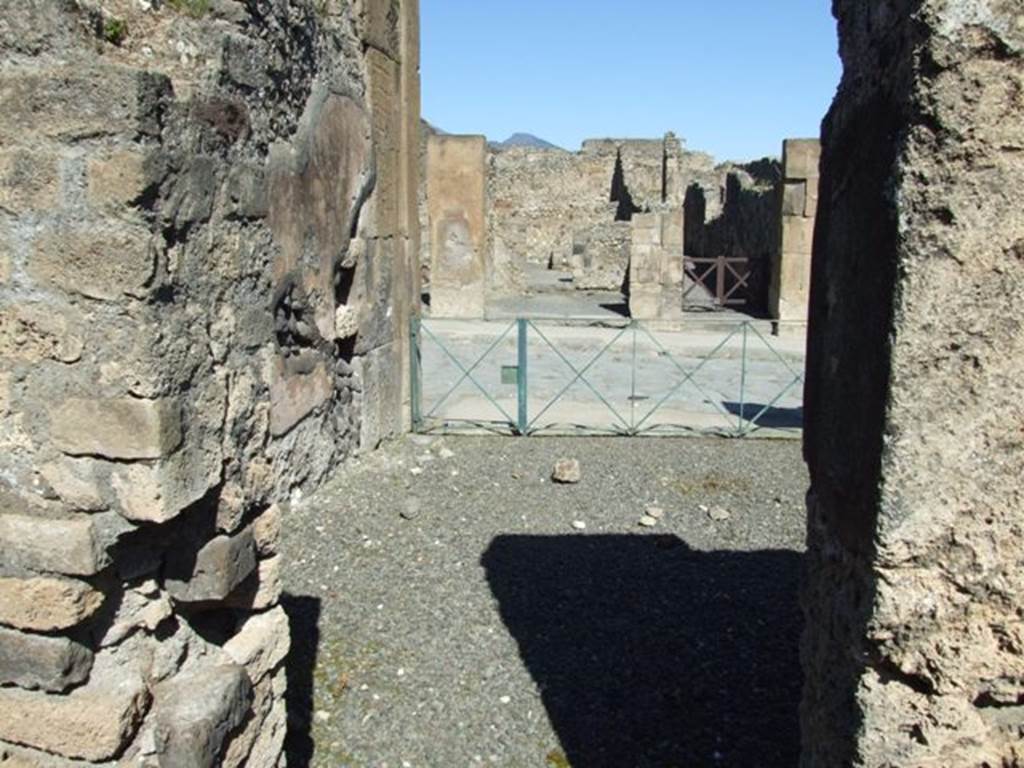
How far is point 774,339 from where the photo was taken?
14438 millimetres

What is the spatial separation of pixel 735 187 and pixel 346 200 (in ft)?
57.6

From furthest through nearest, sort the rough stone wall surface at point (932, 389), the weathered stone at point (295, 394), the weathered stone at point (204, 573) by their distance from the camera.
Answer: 1. the weathered stone at point (295, 394)
2. the weathered stone at point (204, 573)
3. the rough stone wall surface at point (932, 389)

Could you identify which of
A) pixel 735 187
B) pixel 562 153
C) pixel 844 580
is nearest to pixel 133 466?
pixel 844 580

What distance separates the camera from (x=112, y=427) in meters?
2.36

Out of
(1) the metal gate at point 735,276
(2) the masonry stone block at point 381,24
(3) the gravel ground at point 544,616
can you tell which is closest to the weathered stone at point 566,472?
(3) the gravel ground at point 544,616

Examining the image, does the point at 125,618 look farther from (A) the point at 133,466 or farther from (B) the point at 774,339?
(B) the point at 774,339

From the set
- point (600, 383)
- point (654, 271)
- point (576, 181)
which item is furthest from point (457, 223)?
point (576, 181)

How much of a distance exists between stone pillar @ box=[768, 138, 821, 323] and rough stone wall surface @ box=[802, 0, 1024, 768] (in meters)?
13.3

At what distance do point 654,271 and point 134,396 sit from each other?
14457mm

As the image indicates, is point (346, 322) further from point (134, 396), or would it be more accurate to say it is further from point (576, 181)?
point (576, 181)

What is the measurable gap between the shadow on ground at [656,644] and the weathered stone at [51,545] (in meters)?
2.11

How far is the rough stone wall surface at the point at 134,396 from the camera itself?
230 cm

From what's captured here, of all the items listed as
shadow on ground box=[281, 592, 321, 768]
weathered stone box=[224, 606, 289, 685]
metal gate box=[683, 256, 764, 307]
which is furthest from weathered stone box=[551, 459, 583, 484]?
metal gate box=[683, 256, 764, 307]

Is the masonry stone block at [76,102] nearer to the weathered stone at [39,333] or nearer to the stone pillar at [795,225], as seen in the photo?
the weathered stone at [39,333]
